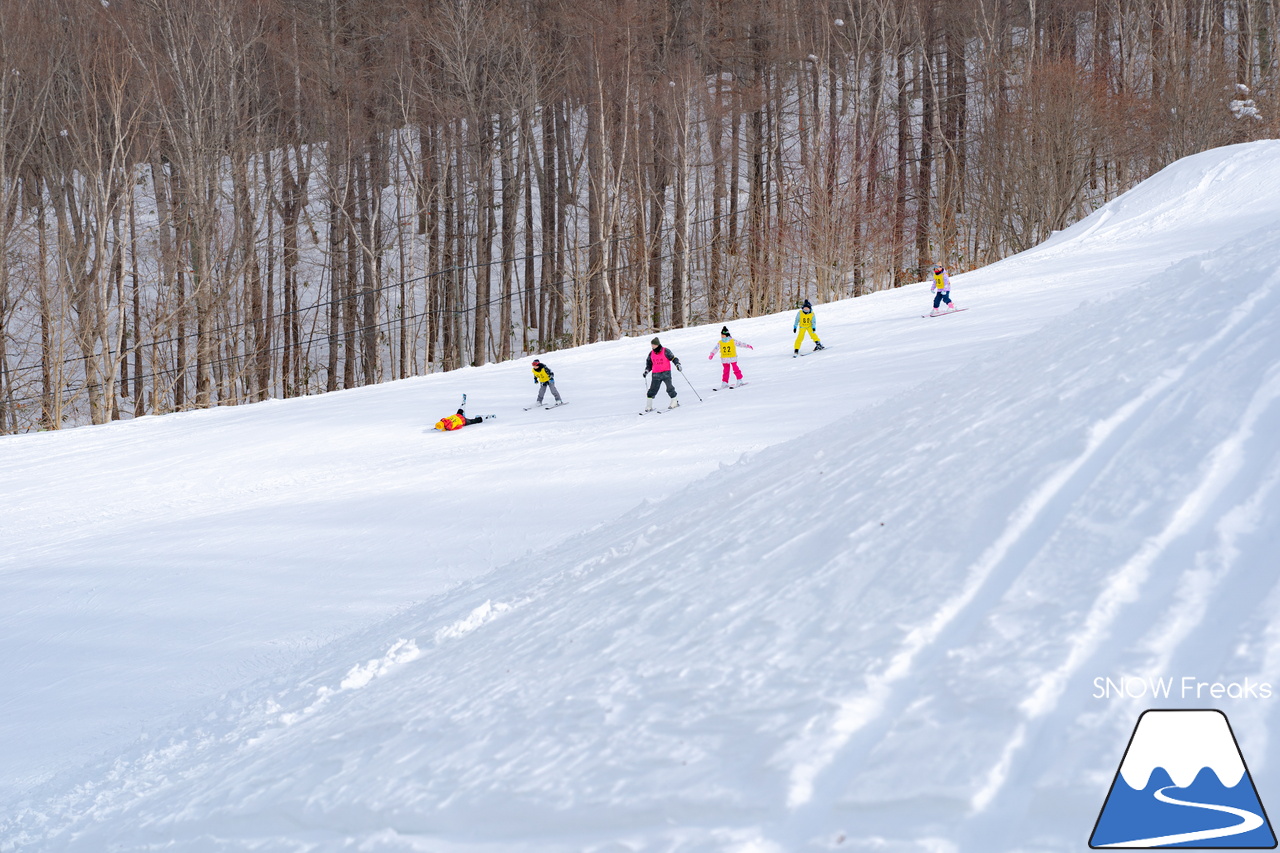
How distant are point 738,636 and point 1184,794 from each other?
6.13 feet

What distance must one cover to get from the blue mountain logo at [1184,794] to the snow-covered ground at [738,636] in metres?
0.06

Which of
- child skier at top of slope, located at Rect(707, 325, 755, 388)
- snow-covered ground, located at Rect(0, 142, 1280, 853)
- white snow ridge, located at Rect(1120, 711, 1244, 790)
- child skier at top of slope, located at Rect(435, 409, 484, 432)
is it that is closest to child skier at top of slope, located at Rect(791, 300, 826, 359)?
A: child skier at top of slope, located at Rect(707, 325, 755, 388)

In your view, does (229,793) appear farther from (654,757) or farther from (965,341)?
(965,341)

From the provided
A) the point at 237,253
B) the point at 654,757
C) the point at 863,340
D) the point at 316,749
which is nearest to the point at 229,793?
the point at 316,749

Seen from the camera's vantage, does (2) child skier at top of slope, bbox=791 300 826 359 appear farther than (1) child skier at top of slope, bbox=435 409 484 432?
Yes

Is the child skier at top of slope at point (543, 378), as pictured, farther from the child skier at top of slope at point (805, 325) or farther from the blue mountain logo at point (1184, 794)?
the blue mountain logo at point (1184, 794)

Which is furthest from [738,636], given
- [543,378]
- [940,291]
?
[940,291]

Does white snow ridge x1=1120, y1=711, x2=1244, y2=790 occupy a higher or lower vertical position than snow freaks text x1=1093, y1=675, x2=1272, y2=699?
lower

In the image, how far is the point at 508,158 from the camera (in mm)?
32500

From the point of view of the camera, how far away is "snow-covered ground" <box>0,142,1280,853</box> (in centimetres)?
293

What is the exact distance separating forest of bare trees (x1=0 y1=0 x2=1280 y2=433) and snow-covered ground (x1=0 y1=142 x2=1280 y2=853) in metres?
21.5

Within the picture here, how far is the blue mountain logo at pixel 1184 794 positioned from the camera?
8.19ft

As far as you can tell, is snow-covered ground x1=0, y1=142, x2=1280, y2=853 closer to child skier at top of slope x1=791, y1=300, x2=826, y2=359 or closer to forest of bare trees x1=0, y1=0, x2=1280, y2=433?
child skier at top of slope x1=791, y1=300, x2=826, y2=359

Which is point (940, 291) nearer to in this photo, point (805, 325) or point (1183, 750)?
point (805, 325)
